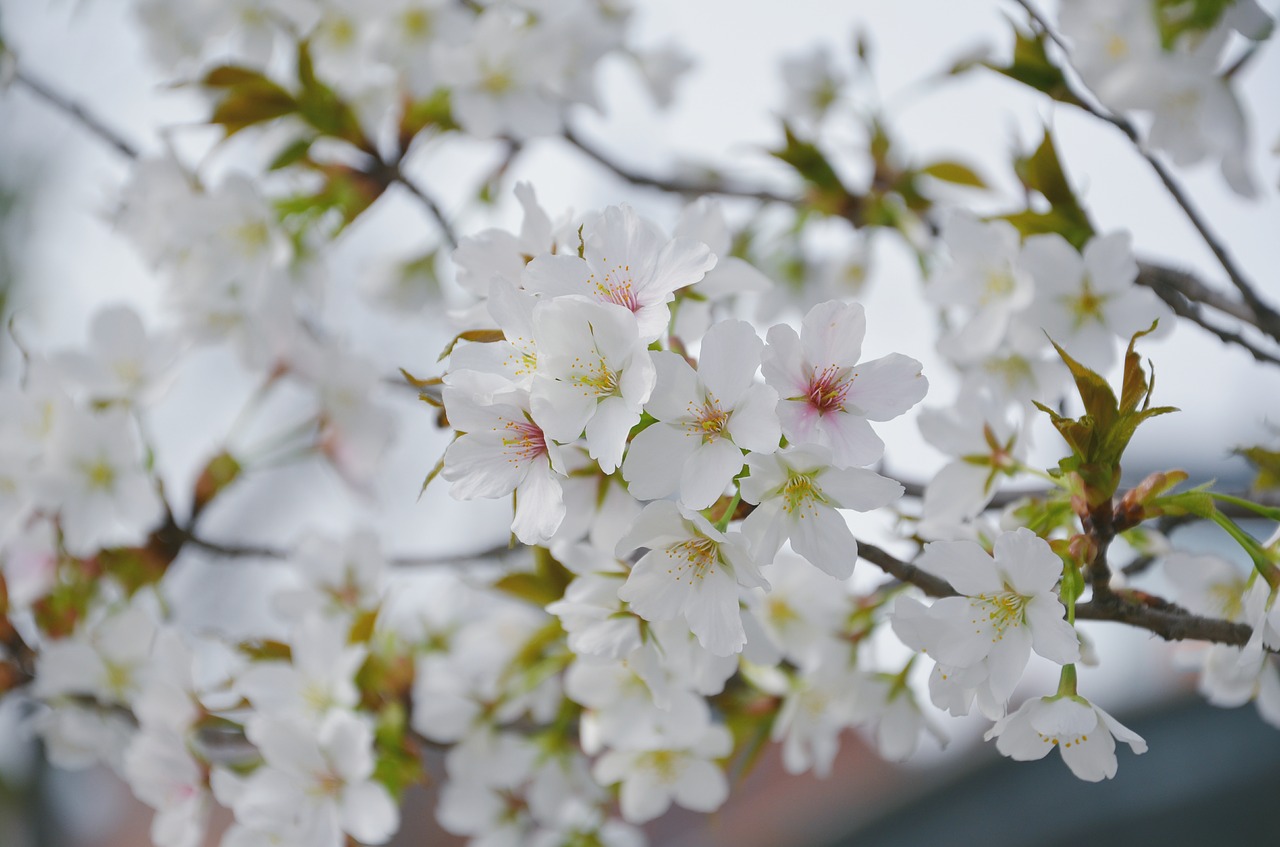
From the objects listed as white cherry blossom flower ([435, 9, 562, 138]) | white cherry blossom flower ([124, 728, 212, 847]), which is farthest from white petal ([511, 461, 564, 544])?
white cherry blossom flower ([435, 9, 562, 138])

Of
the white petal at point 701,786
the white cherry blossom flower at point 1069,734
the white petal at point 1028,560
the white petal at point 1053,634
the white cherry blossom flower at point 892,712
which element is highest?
the white petal at point 1028,560

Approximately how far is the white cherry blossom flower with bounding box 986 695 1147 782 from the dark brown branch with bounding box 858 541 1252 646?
0.06 meters

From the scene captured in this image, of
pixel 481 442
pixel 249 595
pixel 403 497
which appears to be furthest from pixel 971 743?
pixel 481 442

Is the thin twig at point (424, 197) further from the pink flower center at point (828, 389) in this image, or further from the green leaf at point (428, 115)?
the pink flower center at point (828, 389)

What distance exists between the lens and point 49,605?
1.13 m

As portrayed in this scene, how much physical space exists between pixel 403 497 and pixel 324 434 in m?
1.99

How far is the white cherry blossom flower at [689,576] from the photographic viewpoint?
55 cm

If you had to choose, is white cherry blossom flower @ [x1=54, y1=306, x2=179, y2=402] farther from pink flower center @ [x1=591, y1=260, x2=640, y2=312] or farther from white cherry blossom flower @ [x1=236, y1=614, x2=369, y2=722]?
pink flower center @ [x1=591, y1=260, x2=640, y2=312]

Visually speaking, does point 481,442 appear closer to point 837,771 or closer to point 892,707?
point 892,707

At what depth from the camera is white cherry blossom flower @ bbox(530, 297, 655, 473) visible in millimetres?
521

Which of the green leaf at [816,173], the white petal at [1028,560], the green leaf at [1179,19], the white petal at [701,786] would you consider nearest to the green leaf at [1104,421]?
the white petal at [1028,560]

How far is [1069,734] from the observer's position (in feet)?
1.84

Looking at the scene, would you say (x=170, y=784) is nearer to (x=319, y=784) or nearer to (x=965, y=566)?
(x=319, y=784)

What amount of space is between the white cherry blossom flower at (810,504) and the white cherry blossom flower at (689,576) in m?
0.02
